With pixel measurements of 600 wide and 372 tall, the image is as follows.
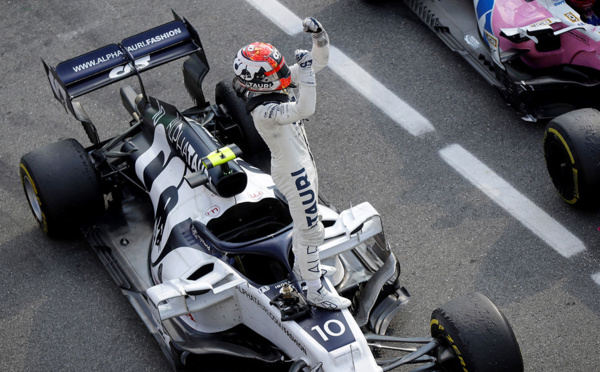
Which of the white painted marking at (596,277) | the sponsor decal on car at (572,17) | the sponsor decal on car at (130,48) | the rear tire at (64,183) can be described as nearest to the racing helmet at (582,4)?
the sponsor decal on car at (572,17)

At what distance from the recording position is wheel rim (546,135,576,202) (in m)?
7.03

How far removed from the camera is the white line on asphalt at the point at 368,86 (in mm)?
8430

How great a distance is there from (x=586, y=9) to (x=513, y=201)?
2.16 m

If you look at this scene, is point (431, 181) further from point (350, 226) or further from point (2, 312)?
point (2, 312)

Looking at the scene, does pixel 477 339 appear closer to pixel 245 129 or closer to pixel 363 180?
pixel 363 180

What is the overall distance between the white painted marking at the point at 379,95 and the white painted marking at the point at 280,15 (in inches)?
24.4

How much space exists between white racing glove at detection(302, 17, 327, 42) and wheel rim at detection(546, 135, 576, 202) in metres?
2.84

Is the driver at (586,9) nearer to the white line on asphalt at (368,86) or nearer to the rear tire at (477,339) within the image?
the white line on asphalt at (368,86)

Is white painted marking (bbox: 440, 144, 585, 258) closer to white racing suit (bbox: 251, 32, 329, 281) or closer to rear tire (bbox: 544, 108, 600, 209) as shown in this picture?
rear tire (bbox: 544, 108, 600, 209)

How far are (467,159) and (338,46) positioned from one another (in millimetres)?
2331

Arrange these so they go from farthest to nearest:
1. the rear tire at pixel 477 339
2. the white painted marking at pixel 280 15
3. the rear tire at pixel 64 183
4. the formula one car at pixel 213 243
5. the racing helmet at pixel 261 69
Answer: the white painted marking at pixel 280 15 < the rear tire at pixel 64 183 < the formula one car at pixel 213 243 < the rear tire at pixel 477 339 < the racing helmet at pixel 261 69

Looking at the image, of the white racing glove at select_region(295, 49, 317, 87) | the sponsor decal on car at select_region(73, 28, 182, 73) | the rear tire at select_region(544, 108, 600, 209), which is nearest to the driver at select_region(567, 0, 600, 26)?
the rear tire at select_region(544, 108, 600, 209)

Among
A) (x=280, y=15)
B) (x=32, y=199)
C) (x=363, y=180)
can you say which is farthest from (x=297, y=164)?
(x=280, y=15)

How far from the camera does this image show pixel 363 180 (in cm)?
783
